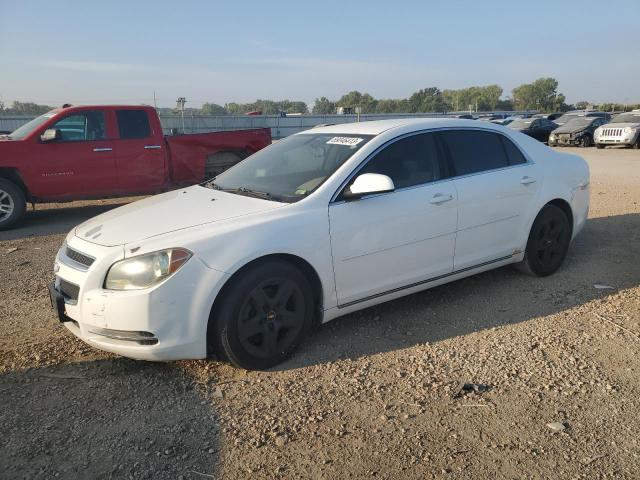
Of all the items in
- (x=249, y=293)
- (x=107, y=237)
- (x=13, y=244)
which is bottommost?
(x=13, y=244)

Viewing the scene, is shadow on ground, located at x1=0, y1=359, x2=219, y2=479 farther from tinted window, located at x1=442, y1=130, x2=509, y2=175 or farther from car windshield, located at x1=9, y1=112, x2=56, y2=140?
car windshield, located at x1=9, y1=112, x2=56, y2=140

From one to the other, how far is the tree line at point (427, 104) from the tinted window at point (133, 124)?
21537mm

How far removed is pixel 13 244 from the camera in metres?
7.28

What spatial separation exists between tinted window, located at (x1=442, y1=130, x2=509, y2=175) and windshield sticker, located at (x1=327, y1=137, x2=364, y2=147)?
82cm

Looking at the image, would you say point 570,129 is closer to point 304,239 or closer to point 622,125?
point 622,125

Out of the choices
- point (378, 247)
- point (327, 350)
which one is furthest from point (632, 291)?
point (327, 350)

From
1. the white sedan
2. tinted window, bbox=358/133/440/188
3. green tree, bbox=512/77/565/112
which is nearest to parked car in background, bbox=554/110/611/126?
the white sedan

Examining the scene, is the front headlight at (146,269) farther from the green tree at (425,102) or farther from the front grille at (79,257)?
the green tree at (425,102)

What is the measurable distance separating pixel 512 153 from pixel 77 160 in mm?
6696

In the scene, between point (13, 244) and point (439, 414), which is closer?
point (439, 414)

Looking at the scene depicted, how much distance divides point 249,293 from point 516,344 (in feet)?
6.31

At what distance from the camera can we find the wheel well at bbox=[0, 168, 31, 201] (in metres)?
8.29

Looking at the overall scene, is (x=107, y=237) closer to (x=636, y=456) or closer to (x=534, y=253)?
(x=636, y=456)

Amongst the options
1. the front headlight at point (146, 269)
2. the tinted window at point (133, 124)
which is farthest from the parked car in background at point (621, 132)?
the front headlight at point (146, 269)
